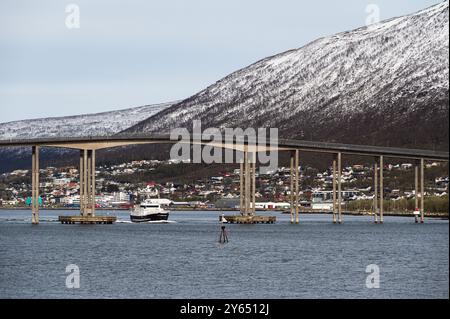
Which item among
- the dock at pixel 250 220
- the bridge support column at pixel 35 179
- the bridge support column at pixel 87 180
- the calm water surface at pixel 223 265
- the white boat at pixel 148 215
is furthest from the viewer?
the white boat at pixel 148 215

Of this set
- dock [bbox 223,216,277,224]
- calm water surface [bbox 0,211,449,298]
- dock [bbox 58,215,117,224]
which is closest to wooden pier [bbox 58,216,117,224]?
dock [bbox 58,215,117,224]

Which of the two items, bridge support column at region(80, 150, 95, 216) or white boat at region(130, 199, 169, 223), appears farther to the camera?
white boat at region(130, 199, 169, 223)

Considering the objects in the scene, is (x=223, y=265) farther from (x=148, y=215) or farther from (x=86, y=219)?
(x=148, y=215)

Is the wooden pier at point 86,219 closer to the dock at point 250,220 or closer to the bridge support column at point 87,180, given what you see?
the bridge support column at point 87,180

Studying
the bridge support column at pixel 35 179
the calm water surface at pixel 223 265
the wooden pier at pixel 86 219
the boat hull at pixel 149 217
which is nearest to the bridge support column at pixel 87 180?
the wooden pier at pixel 86 219

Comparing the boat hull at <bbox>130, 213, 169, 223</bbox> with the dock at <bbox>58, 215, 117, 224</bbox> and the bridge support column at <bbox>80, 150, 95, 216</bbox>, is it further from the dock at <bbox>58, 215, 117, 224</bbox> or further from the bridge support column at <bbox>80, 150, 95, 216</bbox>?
the dock at <bbox>58, 215, 117, 224</bbox>
